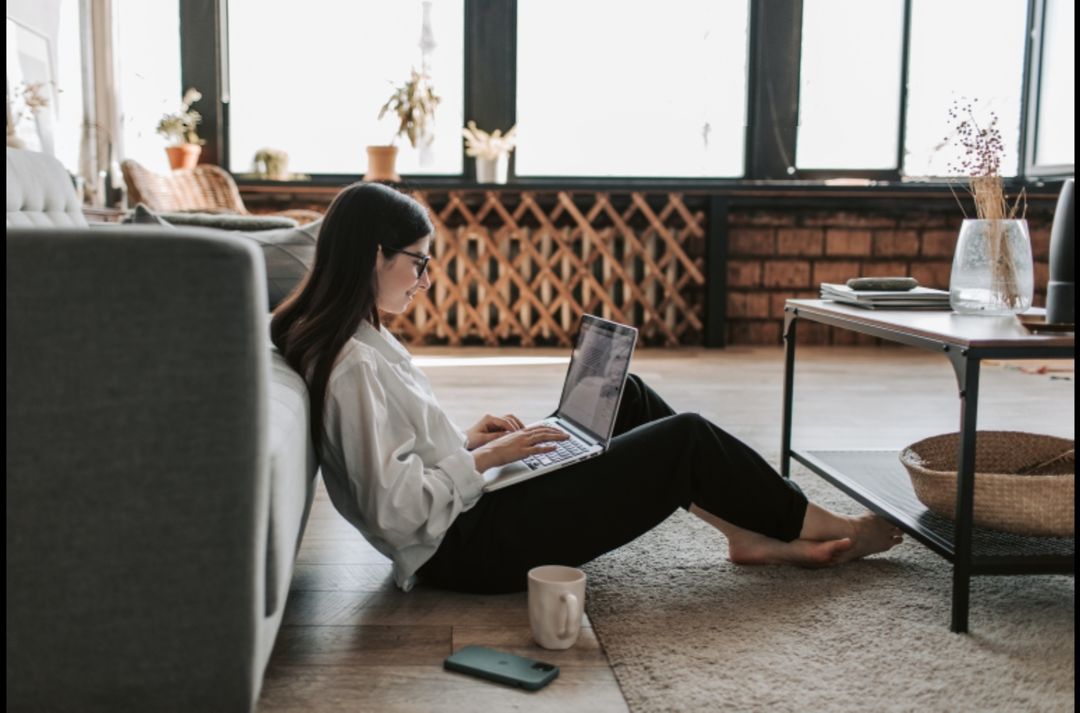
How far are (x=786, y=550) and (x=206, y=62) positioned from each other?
382cm

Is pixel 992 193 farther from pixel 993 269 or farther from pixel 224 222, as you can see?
pixel 224 222

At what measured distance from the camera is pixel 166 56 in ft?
14.6

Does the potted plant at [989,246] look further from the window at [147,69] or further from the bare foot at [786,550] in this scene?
the window at [147,69]

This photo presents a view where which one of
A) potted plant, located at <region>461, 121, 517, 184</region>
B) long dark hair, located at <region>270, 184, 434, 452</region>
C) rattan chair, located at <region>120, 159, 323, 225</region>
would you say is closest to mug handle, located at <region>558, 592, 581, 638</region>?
long dark hair, located at <region>270, 184, 434, 452</region>

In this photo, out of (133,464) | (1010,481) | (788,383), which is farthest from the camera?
(788,383)

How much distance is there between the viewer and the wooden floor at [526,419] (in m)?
1.16

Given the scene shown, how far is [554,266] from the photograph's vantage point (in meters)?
4.61

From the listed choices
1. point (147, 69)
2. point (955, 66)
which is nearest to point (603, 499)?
point (147, 69)

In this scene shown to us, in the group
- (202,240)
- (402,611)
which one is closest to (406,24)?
(402,611)

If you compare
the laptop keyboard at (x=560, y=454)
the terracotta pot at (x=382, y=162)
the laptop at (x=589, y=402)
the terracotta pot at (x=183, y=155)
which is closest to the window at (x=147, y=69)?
the terracotta pot at (x=183, y=155)

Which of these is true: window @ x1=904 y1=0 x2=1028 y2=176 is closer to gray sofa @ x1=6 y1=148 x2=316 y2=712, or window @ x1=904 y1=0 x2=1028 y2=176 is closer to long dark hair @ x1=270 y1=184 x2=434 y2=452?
long dark hair @ x1=270 y1=184 x2=434 y2=452

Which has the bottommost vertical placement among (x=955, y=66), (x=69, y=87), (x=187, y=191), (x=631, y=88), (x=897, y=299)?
(x=897, y=299)

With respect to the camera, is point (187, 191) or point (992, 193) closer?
point (992, 193)

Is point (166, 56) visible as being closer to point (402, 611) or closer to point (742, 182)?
point (742, 182)
